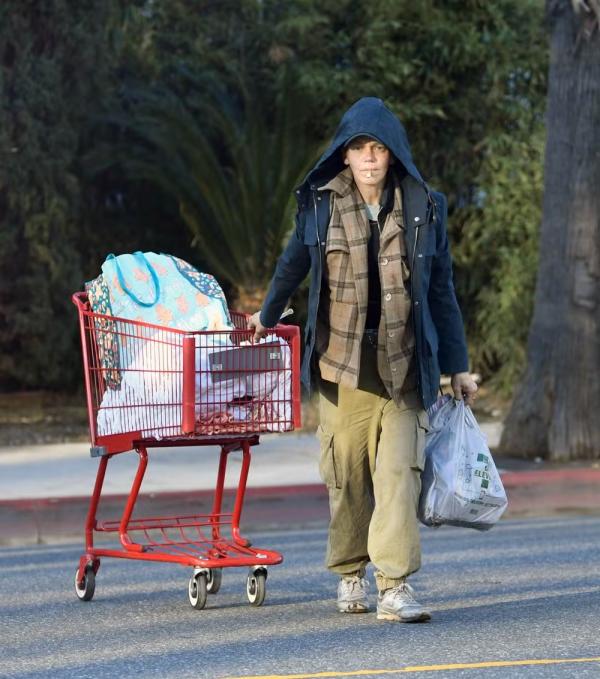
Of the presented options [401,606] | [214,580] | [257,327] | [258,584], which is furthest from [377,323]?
[214,580]

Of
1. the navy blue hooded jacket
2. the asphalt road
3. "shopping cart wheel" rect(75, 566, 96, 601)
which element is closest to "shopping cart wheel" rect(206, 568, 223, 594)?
the asphalt road

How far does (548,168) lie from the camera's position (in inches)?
541

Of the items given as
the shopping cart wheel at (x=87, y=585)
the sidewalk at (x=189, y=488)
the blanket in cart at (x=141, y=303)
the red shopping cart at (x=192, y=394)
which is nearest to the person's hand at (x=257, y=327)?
the red shopping cart at (x=192, y=394)

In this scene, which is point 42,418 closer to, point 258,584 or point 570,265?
point 570,265

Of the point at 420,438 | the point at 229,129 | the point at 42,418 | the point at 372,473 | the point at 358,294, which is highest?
the point at 229,129

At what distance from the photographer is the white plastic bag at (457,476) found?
6.46m

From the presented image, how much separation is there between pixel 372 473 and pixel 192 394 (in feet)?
2.60

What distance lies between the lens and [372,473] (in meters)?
6.61

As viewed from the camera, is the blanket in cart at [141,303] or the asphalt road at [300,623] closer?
the asphalt road at [300,623]

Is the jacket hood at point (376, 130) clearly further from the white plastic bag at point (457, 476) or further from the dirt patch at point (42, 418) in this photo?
the dirt patch at point (42, 418)

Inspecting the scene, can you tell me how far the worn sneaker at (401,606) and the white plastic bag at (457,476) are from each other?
0.30 meters

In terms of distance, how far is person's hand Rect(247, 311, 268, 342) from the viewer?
6.73 m

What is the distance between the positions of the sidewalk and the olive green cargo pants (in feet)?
15.7

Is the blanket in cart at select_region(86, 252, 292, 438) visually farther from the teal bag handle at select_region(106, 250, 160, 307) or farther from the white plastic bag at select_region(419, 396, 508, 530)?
the white plastic bag at select_region(419, 396, 508, 530)
